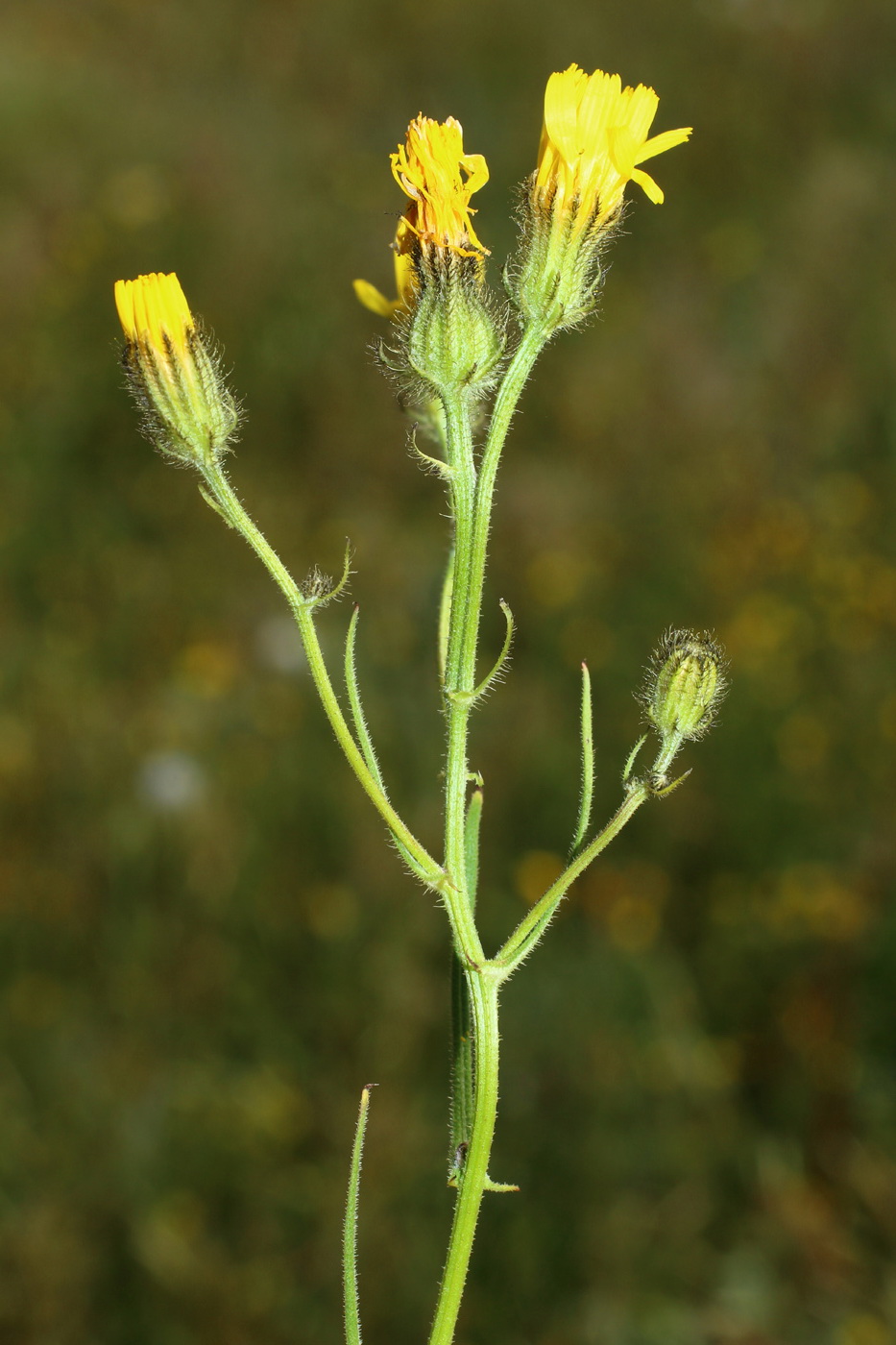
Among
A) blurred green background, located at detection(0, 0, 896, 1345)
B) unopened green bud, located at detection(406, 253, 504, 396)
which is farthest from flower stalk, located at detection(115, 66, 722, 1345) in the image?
blurred green background, located at detection(0, 0, 896, 1345)

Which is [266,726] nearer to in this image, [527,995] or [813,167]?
[527,995]

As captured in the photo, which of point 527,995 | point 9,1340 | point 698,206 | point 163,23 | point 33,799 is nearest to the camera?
point 9,1340

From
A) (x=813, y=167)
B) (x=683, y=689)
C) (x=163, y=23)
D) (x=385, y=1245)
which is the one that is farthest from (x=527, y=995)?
(x=163, y=23)

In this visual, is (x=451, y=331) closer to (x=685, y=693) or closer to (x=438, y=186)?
(x=438, y=186)

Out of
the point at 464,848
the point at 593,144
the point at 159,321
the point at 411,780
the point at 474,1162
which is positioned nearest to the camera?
the point at 474,1162

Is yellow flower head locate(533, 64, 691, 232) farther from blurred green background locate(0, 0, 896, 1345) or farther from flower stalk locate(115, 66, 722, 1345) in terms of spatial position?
blurred green background locate(0, 0, 896, 1345)

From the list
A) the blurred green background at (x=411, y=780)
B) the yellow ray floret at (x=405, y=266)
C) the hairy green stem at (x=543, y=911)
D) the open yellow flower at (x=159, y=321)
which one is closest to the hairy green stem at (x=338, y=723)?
the hairy green stem at (x=543, y=911)

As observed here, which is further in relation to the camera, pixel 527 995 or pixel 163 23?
pixel 163 23

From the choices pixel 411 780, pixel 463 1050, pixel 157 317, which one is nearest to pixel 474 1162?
pixel 463 1050
